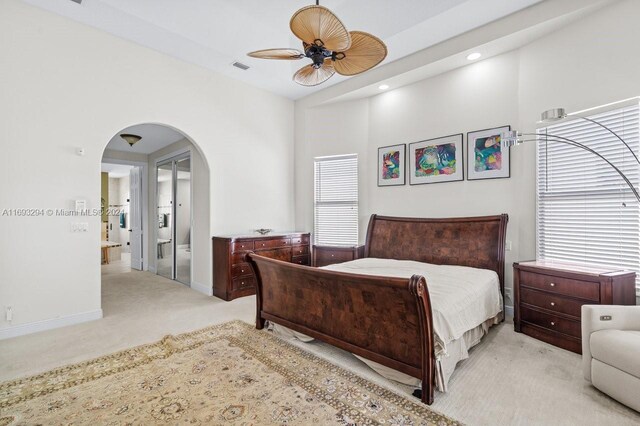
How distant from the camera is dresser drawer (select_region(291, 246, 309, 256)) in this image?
536 cm

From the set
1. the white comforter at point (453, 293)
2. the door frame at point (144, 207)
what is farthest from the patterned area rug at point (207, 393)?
the door frame at point (144, 207)

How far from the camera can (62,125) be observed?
352 cm

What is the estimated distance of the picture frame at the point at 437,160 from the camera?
13.8 ft

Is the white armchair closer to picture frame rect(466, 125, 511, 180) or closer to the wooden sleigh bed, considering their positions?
the wooden sleigh bed

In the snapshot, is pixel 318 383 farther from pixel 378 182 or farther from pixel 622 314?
pixel 378 182

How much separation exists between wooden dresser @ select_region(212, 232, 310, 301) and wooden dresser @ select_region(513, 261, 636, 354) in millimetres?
3257

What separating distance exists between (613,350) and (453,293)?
1015 mm

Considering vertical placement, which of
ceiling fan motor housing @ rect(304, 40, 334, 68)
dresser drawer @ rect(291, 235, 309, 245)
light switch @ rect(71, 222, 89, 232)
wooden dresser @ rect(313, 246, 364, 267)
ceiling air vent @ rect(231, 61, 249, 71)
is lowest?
wooden dresser @ rect(313, 246, 364, 267)

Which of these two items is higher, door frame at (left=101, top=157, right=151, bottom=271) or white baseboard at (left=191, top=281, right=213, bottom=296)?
door frame at (left=101, top=157, right=151, bottom=271)

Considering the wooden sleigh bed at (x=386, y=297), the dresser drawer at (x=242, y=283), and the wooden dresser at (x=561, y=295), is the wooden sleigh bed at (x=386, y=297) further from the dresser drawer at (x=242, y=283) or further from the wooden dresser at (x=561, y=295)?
the dresser drawer at (x=242, y=283)

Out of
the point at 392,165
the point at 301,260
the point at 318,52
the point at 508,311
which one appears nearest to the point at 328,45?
the point at 318,52

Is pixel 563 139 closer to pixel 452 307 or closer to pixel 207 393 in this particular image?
pixel 452 307

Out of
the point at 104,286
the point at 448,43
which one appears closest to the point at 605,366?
the point at 448,43

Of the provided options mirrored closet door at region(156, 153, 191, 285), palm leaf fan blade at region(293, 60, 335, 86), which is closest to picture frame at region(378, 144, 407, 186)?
palm leaf fan blade at region(293, 60, 335, 86)
